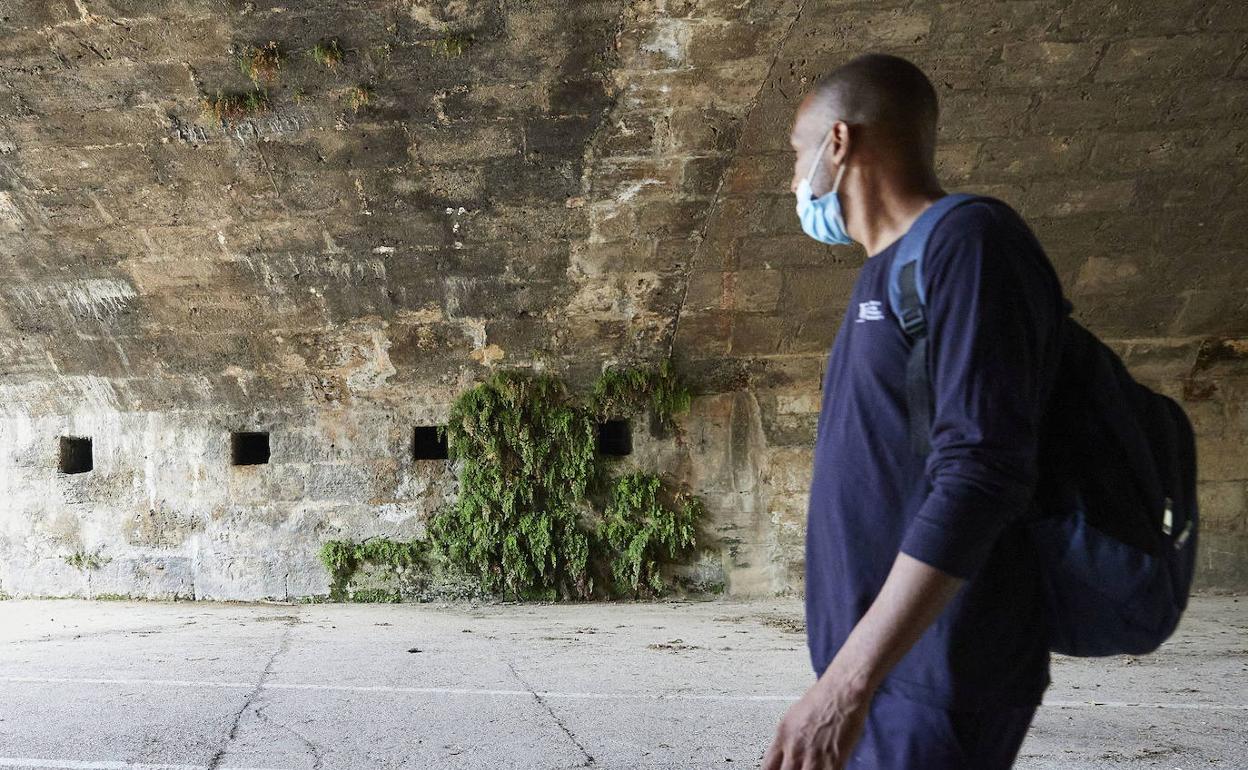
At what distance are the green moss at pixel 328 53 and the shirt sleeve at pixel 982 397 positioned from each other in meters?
4.53

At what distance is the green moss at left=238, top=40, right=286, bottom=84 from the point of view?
4848mm

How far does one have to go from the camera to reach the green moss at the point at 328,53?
4809 mm

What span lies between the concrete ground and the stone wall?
1.47m

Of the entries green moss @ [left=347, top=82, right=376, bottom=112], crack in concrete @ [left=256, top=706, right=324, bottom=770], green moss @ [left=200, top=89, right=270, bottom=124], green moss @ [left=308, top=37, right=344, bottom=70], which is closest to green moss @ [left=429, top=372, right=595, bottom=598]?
green moss @ [left=347, top=82, right=376, bottom=112]

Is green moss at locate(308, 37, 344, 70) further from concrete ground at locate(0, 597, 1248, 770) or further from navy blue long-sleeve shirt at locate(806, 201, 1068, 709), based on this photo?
navy blue long-sleeve shirt at locate(806, 201, 1068, 709)

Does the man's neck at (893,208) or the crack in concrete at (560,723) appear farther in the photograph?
the crack in concrete at (560,723)

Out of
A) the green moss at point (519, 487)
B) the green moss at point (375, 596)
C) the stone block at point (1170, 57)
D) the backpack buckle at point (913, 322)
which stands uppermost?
the stone block at point (1170, 57)

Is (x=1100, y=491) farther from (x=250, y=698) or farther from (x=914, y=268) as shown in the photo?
(x=250, y=698)

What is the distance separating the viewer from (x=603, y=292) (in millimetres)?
6309

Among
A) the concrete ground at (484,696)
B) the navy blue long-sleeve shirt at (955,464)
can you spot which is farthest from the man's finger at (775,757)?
the concrete ground at (484,696)

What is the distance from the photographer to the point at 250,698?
3.43m

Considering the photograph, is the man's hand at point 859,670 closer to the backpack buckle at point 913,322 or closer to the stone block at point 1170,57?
the backpack buckle at point 913,322

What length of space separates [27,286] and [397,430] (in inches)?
105

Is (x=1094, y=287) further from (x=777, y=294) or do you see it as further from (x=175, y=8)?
(x=175, y=8)
